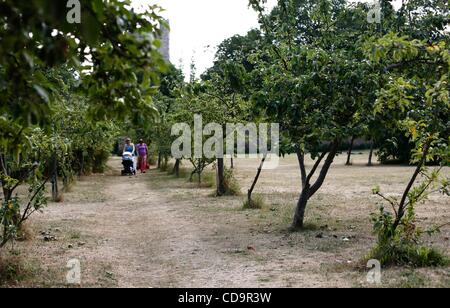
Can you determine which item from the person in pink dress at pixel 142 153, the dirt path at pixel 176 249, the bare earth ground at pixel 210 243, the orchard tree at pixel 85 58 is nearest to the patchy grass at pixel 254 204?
the bare earth ground at pixel 210 243

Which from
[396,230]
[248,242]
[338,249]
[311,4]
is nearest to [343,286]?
[396,230]

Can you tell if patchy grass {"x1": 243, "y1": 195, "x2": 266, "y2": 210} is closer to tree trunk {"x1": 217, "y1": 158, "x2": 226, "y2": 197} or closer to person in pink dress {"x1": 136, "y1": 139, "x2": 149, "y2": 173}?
tree trunk {"x1": 217, "y1": 158, "x2": 226, "y2": 197}

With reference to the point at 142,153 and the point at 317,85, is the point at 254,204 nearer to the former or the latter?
the point at 317,85

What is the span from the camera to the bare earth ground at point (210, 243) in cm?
581

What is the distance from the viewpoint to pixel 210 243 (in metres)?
8.01

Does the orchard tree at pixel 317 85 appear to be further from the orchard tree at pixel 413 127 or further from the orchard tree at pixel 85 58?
the orchard tree at pixel 85 58

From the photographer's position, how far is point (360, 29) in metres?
9.23

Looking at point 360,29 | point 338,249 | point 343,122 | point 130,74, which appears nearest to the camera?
point 130,74

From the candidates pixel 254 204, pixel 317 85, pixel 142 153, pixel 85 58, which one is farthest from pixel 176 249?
pixel 142 153

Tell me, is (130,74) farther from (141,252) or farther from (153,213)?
(153,213)

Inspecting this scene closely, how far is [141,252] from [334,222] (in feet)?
12.2

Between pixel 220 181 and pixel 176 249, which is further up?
pixel 220 181

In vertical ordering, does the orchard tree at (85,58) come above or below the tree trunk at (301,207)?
above
